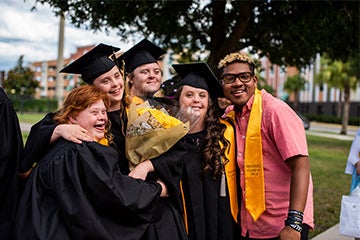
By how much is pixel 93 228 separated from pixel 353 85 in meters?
32.9

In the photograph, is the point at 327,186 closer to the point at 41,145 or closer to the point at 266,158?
the point at 266,158

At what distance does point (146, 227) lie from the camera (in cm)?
243

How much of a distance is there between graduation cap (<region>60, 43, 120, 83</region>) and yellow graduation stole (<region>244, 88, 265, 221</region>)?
3.41 ft

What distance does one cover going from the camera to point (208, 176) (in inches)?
110

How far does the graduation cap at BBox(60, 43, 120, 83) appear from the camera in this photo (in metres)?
2.78

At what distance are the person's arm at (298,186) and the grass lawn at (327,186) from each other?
11.1ft

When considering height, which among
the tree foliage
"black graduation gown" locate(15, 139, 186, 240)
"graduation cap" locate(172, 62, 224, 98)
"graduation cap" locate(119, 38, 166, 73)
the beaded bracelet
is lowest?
the beaded bracelet

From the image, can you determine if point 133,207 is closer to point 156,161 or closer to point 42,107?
point 156,161

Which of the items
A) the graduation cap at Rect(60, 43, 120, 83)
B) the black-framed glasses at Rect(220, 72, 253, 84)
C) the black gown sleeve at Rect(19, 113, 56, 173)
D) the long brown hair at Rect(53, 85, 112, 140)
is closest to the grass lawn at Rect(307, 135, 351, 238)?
the black-framed glasses at Rect(220, 72, 253, 84)

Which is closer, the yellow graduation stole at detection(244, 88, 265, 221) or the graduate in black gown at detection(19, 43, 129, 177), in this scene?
the graduate in black gown at detection(19, 43, 129, 177)

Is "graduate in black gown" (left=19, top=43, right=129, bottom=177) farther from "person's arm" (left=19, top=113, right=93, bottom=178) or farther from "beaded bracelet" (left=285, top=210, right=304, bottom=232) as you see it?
"beaded bracelet" (left=285, top=210, right=304, bottom=232)

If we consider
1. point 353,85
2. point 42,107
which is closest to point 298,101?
point 353,85

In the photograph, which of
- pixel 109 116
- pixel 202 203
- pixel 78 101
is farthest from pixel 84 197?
pixel 202 203

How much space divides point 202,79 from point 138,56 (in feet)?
2.06
